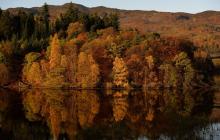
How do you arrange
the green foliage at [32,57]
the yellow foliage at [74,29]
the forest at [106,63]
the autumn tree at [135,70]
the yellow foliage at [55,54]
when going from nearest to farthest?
the forest at [106,63] → the yellow foliage at [55,54] → the autumn tree at [135,70] → the green foliage at [32,57] → the yellow foliage at [74,29]

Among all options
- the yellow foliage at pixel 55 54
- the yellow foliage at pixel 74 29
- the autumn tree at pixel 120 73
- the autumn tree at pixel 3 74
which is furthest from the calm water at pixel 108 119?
the yellow foliage at pixel 74 29

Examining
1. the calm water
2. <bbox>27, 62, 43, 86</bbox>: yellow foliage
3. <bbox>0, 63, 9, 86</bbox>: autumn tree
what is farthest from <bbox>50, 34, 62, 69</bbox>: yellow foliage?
the calm water

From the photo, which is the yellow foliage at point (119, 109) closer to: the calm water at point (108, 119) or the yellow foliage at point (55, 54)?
the calm water at point (108, 119)

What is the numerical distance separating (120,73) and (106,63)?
6452mm

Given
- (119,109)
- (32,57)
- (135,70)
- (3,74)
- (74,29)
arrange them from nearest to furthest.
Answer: (119,109)
(135,70)
(3,74)
(32,57)
(74,29)

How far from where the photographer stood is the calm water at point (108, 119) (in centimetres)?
4841

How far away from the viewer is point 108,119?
61.7 m

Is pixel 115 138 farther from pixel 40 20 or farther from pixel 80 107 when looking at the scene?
pixel 40 20

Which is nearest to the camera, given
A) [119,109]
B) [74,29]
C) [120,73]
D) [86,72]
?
[119,109]

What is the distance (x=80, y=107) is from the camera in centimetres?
7575

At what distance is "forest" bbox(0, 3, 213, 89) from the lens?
4887 inches

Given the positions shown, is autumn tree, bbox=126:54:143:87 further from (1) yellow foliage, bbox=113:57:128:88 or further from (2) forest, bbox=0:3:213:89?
(1) yellow foliage, bbox=113:57:128:88

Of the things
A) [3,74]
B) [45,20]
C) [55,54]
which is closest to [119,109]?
[55,54]

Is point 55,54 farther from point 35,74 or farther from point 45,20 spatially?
point 45,20
